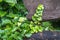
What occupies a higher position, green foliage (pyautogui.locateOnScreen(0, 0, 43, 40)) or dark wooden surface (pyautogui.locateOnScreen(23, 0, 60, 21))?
dark wooden surface (pyautogui.locateOnScreen(23, 0, 60, 21))

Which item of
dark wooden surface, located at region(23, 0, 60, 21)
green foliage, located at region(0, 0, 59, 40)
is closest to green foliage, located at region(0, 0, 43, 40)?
green foliage, located at region(0, 0, 59, 40)

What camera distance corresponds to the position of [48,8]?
7.18 feet

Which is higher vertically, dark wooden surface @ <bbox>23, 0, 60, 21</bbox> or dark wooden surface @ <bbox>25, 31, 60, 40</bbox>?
dark wooden surface @ <bbox>23, 0, 60, 21</bbox>

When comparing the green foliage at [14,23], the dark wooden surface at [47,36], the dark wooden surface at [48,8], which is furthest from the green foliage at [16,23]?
the dark wooden surface at [47,36]

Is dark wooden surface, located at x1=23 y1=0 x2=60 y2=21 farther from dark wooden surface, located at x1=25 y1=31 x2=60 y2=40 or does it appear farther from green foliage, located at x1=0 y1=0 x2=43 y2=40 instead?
green foliage, located at x1=0 y1=0 x2=43 y2=40

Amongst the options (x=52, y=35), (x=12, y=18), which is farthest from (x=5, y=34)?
(x=52, y=35)

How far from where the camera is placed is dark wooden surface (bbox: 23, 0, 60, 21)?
2.14 m

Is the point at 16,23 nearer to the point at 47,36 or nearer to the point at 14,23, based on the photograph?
the point at 14,23

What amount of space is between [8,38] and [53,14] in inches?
32.3

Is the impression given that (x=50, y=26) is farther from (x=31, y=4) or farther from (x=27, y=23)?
(x=31, y=4)

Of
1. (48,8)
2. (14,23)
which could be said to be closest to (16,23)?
(14,23)

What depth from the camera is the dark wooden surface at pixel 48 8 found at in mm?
2137

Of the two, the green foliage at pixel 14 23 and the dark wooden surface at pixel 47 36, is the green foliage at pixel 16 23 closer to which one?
the green foliage at pixel 14 23

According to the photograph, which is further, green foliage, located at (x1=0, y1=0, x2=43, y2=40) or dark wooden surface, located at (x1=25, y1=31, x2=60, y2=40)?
green foliage, located at (x1=0, y1=0, x2=43, y2=40)
